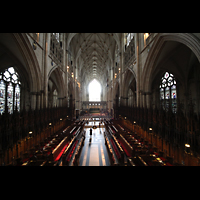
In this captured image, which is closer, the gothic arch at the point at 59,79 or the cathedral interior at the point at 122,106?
the cathedral interior at the point at 122,106

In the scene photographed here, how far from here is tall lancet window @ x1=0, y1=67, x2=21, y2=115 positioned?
12.0 m

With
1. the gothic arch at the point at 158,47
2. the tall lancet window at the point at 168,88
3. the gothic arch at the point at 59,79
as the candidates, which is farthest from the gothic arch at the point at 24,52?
the tall lancet window at the point at 168,88

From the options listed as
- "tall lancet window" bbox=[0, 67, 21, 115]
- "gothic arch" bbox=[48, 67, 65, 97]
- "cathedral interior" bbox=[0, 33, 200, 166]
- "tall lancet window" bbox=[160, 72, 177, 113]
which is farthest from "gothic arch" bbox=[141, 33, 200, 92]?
"tall lancet window" bbox=[0, 67, 21, 115]

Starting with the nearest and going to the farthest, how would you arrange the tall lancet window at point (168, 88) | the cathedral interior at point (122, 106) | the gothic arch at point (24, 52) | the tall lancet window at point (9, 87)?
1. the cathedral interior at point (122, 106)
2. the gothic arch at point (24, 52)
3. the tall lancet window at point (9, 87)
4. the tall lancet window at point (168, 88)

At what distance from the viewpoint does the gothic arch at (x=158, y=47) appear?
18.8 ft

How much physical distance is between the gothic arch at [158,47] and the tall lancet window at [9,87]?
13855mm

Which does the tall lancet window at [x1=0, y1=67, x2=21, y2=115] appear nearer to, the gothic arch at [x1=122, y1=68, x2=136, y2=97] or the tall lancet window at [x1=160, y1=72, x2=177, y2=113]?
the gothic arch at [x1=122, y1=68, x2=136, y2=97]

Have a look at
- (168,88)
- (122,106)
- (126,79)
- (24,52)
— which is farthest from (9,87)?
(168,88)

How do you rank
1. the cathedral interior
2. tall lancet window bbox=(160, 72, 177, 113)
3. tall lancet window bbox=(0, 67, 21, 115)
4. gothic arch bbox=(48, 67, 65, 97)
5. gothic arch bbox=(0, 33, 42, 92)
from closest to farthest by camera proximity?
1. the cathedral interior
2. gothic arch bbox=(0, 33, 42, 92)
3. tall lancet window bbox=(0, 67, 21, 115)
4. tall lancet window bbox=(160, 72, 177, 113)
5. gothic arch bbox=(48, 67, 65, 97)

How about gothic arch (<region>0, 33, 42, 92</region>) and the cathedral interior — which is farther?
gothic arch (<region>0, 33, 42, 92</region>)

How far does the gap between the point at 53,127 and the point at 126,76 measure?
1291cm

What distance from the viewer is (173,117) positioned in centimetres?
708

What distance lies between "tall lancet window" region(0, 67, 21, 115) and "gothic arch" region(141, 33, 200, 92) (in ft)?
45.5

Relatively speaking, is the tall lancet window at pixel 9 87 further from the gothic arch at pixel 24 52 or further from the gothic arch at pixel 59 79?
the gothic arch at pixel 59 79
